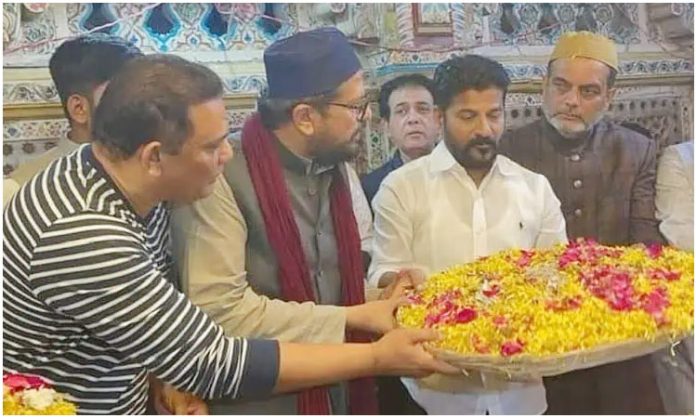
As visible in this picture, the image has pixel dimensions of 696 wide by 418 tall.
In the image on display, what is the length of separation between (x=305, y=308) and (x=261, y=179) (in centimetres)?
21

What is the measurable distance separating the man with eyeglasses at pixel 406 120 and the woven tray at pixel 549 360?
0.95ft

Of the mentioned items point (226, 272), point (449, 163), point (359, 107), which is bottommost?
point (226, 272)

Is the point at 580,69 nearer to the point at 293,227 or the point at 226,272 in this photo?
the point at 293,227

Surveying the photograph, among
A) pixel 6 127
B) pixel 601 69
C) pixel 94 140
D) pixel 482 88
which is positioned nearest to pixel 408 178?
pixel 482 88

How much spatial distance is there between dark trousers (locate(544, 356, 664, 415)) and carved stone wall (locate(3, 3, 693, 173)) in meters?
0.37

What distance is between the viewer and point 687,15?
1464 mm

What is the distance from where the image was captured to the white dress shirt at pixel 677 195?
4.75ft

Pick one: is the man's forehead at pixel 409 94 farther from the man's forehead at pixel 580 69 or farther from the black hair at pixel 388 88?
the man's forehead at pixel 580 69

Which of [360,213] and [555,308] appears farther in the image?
[360,213]

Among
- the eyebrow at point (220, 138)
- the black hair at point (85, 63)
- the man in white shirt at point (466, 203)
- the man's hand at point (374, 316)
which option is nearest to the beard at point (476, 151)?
the man in white shirt at point (466, 203)

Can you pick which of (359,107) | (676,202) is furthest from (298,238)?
(676,202)

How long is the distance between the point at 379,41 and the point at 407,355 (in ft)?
A: 1.57

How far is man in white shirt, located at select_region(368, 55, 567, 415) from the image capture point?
56.1 inches

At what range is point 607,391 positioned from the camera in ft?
4.73
